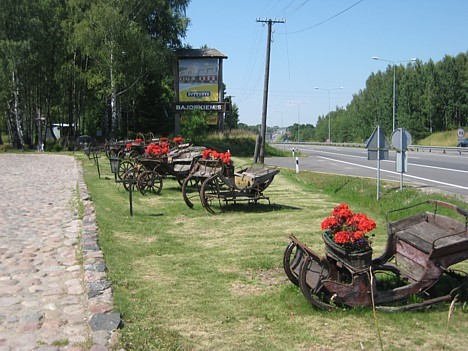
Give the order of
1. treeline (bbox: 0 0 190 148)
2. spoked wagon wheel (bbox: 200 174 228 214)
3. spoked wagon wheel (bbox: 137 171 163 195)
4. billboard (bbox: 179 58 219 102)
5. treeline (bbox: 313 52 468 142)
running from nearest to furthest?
spoked wagon wheel (bbox: 200 174 228 214)
spoked wagon wheel (bbox: 137 171 163 195)
treeline (bbox: 0 0 190 148)
billboard (bbox: 179 58 219 102)
treeline (bbox: 313 52 468 142)

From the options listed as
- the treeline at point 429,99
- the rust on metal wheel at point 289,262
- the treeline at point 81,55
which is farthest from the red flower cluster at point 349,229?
the treeline at point 429,99

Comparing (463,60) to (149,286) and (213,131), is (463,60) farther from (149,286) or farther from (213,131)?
(149,286)

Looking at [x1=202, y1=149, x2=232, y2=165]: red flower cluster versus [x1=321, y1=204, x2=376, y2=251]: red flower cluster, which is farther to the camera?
[x1=202, y1=149, x2=232, y2=165]: red flower cluster

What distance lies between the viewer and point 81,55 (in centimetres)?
4175

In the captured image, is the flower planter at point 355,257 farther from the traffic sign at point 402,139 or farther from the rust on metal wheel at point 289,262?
the traffic sign at point 402,139

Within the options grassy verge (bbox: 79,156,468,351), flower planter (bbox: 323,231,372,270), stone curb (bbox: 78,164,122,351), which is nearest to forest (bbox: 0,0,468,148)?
grassy verge (bbox: 79,156,468,351)

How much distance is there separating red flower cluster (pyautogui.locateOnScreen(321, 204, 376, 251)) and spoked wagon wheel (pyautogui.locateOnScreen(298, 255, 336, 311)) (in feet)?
0.93

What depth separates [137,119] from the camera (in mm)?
48281

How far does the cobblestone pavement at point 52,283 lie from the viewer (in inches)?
173

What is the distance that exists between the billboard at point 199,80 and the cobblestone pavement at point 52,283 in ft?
97.1

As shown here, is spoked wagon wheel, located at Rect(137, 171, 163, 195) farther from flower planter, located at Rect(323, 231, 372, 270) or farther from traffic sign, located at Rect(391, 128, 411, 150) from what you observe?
flower planter, located at Rect(323, 231, 372, 270)

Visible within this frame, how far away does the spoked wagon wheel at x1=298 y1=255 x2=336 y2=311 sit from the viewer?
496 cm

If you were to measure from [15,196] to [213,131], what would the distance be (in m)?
27.8

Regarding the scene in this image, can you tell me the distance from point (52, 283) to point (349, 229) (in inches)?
127
